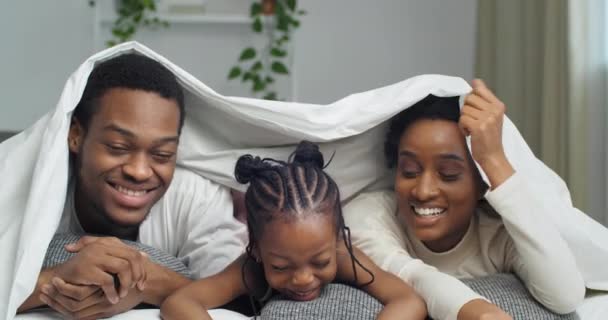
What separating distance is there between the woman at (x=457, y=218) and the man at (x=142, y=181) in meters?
0.28

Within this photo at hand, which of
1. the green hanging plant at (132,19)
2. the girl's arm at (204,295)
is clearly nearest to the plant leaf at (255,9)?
the green hanging plant at (132,19)

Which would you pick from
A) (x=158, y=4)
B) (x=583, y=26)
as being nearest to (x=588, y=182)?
(x=583, y=26)

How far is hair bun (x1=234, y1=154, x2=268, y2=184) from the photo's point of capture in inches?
52.7

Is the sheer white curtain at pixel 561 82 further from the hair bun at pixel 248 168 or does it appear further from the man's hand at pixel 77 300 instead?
the man's hand at pixel 77 300

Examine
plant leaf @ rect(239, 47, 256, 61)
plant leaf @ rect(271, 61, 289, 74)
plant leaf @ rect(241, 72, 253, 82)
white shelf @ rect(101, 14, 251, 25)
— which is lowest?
plant leaf @ rect(241, 72, 253, 82)

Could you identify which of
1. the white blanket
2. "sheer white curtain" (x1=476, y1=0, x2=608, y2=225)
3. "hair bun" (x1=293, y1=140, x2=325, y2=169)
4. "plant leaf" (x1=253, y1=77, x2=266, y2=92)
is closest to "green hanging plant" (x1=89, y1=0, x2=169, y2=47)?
"plant leaf" (x1=253, y1=77, x2=266, y2=92)

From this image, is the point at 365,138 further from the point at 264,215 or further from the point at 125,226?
the point at 125,226

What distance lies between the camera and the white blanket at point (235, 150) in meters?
1.28

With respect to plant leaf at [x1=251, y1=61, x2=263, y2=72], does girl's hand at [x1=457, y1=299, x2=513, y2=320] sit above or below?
below

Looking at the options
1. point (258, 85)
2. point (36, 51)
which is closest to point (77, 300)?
point (258, 85)

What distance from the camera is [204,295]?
4.18ft

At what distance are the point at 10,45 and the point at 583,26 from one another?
8.11 feet

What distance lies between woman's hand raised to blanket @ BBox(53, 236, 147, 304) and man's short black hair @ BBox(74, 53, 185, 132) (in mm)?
343

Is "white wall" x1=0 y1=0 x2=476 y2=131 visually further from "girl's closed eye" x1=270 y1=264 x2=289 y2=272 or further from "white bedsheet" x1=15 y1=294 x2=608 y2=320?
"girl's closed eye" x1=270 y1=264 x2=289 y2=272
